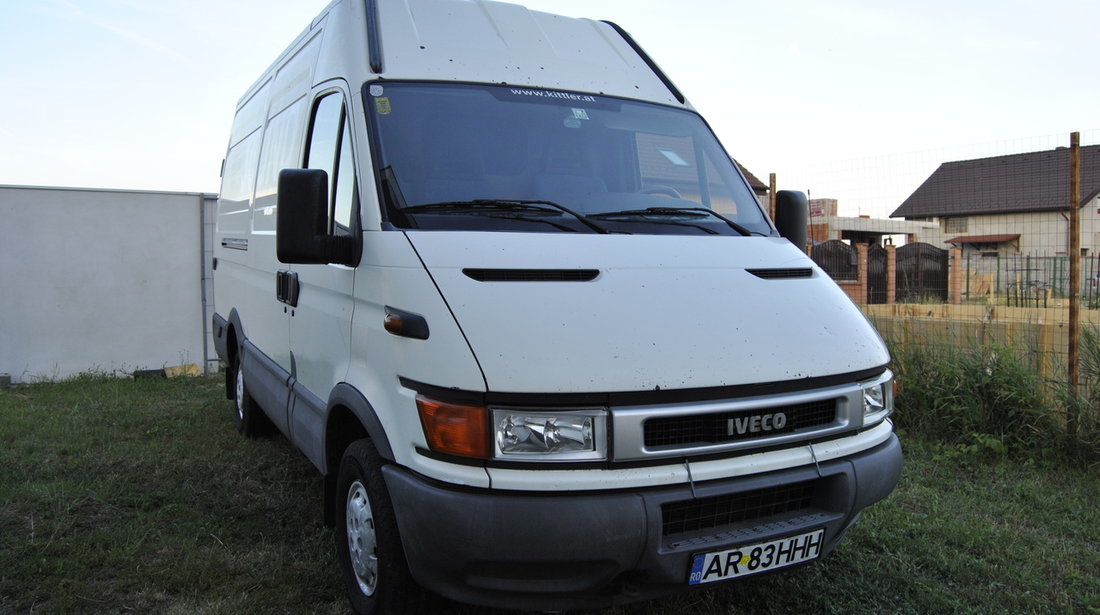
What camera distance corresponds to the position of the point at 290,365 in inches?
175

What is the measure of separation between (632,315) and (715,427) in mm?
471

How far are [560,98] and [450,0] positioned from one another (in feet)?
2.90

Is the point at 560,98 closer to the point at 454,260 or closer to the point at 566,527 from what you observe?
the point at 454,260

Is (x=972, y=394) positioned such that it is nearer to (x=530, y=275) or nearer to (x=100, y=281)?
(x=530, y=275)

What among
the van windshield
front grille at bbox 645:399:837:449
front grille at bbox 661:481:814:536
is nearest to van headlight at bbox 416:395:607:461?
front grille at bbox 645:399:837:449

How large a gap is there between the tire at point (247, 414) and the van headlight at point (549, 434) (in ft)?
13.0

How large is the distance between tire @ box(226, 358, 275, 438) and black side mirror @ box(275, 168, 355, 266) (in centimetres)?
317

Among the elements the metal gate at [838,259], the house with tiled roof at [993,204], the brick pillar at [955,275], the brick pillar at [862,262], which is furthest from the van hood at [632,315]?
the house with tiled roof at [993,204]

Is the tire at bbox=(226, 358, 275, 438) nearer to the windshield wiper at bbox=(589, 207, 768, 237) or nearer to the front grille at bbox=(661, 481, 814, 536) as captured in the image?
Answer: the windshield wiper at bbox=(589, 207, 768, 237)

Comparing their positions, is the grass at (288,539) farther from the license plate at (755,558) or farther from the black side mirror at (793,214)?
the black side mirror at (793,214)

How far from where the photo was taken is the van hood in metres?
2.67

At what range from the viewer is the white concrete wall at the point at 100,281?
955 centimetres

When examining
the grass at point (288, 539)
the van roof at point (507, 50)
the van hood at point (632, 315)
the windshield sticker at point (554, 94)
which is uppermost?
the van roof at point (507, 50)

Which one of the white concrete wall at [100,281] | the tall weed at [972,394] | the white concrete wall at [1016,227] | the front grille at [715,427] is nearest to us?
the front grille at [715,427]
